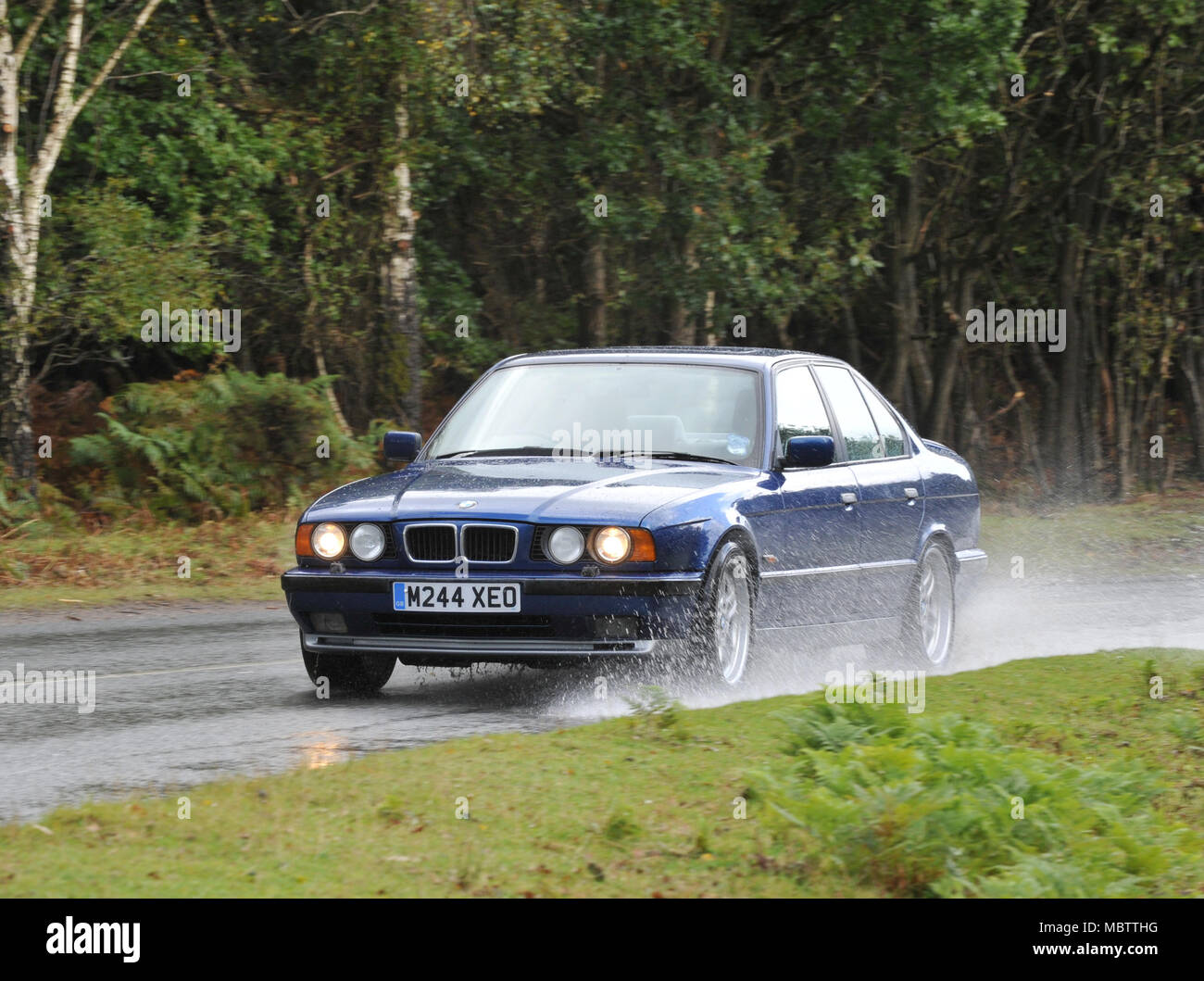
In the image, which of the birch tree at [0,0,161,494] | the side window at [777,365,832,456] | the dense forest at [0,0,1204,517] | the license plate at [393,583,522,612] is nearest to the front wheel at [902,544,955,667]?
the side window at [777,365,832,456]

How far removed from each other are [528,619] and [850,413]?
10.7ft

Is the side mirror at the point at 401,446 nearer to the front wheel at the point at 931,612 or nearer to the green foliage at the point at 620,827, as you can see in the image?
the front wheel at the point at 931,612

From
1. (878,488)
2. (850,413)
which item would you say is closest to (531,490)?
(878,488)

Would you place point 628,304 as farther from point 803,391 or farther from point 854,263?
point 803,391

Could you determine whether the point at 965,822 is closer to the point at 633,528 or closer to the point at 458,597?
the point at 633,528

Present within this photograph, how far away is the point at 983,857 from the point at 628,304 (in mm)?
18179

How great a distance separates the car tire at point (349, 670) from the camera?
29.7 ft

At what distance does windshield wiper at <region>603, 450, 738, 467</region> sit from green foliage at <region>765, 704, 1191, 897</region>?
10.5ft

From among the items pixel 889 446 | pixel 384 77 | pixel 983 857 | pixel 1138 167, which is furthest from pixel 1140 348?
pixel 983 857

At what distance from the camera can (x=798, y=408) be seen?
1016cm

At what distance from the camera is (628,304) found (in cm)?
2316

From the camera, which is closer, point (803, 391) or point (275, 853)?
point (275, 853)

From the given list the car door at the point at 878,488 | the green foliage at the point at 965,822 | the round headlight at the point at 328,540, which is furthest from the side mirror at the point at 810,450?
the green foliage at the point at 965,822
